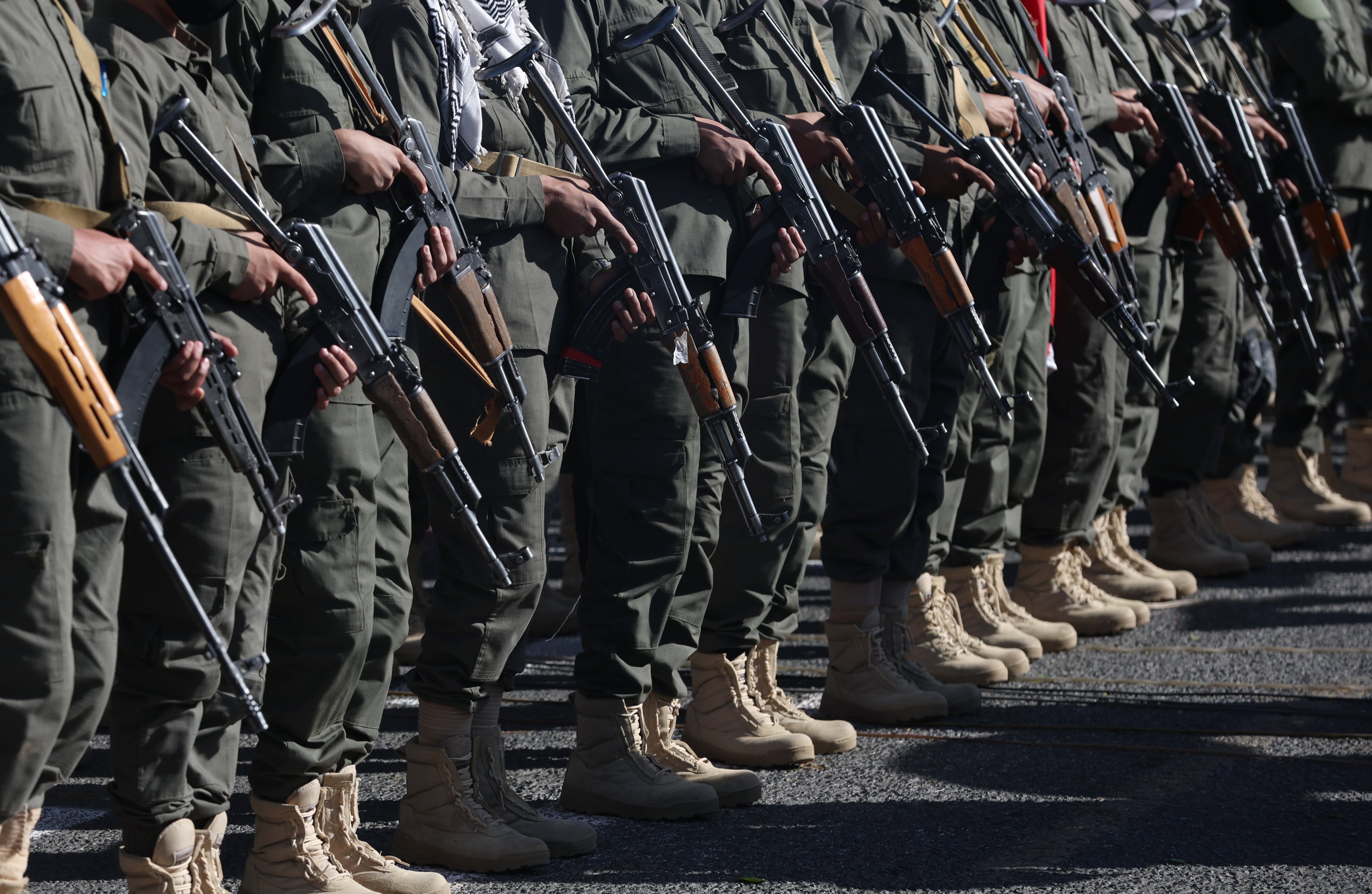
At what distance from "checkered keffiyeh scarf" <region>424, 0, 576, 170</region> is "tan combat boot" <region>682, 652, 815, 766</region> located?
162 centimetres

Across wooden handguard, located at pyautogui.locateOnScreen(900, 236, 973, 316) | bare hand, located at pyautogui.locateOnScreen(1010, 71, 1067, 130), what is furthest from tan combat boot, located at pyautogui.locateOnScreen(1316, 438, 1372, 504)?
wooden handguard, located at pyautogui.locateOnScreen(900, 236, 973, 316)

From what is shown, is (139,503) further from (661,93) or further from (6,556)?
(661,93)

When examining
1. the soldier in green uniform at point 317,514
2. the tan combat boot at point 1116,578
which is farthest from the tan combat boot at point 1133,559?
the soldier in green uniform at point 317,514

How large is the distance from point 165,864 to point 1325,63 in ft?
21.2

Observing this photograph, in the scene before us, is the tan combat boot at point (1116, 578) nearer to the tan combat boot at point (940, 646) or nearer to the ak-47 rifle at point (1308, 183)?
the tan combat boot at point (940, 646)

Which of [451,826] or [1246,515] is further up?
[1246,515]

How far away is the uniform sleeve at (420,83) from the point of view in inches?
134

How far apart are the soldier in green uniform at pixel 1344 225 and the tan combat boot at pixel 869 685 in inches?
140

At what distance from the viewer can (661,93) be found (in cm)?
411

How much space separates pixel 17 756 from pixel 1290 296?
5960 millimetres

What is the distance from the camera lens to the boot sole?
391cm

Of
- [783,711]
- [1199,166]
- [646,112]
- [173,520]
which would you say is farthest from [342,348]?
[1199,166]

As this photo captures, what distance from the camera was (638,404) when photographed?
3980 mm

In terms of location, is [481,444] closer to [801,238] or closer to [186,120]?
[186,120]
